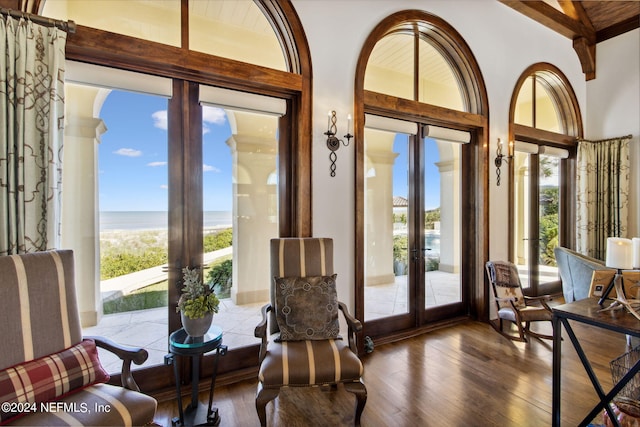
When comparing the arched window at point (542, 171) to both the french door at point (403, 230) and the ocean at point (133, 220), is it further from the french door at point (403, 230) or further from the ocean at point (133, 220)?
the ocean at point (133, 220)

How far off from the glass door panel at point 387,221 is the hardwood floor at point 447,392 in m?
0.53

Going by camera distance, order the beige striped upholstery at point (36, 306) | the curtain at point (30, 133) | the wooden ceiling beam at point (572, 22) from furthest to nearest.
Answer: the wooden ceiling beam at point (572, 22)
the curtain at point (30, 133)
the beige striped upholstery at point (36, 306)

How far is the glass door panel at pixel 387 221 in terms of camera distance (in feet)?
11.2

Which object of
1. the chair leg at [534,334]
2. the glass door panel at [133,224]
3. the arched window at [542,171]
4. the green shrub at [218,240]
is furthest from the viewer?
the arched window at [542,171]

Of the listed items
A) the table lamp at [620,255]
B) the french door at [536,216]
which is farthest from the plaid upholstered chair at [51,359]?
the french door at [536,216]

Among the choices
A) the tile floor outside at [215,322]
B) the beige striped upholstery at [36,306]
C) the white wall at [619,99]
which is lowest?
the tile floor outside at [215,322]

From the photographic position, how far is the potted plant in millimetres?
1970

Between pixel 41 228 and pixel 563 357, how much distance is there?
13.7 feet

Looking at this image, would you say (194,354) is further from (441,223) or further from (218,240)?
(441,223)

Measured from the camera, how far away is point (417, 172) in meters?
3.56

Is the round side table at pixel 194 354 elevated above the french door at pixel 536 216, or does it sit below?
below

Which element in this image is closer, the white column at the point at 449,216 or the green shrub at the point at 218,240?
the green shrub at the point at 218,240

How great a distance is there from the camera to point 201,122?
2.55 meters

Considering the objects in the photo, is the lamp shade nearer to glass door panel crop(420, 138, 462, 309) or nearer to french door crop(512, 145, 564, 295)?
glass door panel crop(420, 138, 462, 309)
